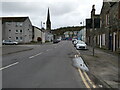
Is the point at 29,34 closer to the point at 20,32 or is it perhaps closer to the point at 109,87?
the point at 20,32

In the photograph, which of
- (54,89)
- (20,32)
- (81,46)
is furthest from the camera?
(20,32)

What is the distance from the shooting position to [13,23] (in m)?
81.3

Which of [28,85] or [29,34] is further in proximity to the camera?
[29,34]

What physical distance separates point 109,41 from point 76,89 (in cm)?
2448

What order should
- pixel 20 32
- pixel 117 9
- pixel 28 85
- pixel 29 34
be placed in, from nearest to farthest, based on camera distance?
1. pixel 28 85
2. pixel 117 9
3. pixel 20 32
4. pixel 29 34

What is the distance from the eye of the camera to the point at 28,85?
7523mm

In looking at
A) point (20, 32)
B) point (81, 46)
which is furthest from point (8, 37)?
point (81, 46)

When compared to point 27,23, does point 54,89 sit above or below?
below

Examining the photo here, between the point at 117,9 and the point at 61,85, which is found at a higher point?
the point at 117,9

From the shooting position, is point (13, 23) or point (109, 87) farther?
point (13, 23)

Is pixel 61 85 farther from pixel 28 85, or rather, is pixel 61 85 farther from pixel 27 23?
pixel 27 23

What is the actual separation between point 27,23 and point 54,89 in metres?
80.4

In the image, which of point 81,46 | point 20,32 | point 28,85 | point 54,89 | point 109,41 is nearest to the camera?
point 54,89

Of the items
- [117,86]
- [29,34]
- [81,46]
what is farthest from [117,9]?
[29,34]
